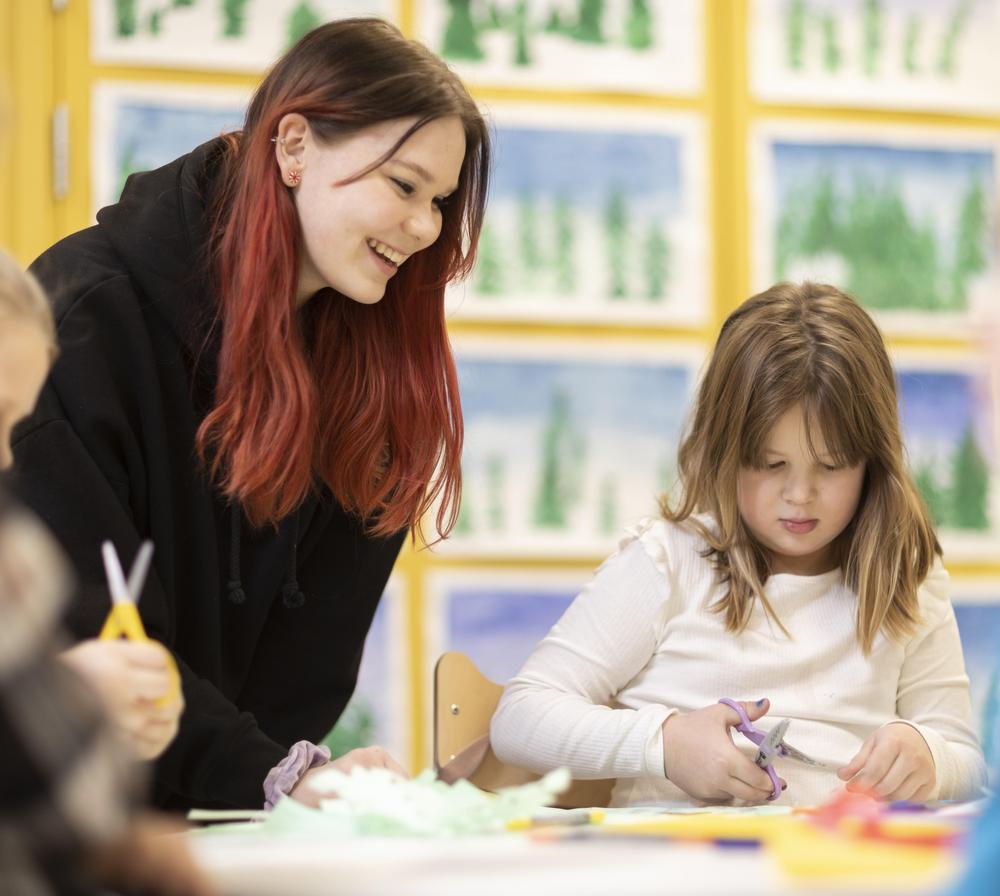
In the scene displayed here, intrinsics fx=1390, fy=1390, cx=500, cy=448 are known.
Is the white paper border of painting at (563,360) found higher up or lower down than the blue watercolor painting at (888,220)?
lower down

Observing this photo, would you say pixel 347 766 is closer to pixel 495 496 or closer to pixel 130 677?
pixel 130 677

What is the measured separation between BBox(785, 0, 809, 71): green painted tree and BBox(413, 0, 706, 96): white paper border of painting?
0.18 m

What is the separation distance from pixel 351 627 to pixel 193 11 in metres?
1.33

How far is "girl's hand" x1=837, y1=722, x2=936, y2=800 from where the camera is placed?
5.08ft

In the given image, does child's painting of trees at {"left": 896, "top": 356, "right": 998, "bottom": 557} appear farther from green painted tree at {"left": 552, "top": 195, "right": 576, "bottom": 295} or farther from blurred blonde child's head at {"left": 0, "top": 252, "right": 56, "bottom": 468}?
blurred blonde child's head at {"left": 0, "top": 252, "right": 56, "bottom": 468}

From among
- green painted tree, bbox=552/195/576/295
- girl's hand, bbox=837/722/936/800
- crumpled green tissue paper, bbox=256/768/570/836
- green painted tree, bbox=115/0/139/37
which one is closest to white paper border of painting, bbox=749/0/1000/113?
green painted tree, bbox=552/195/576/295

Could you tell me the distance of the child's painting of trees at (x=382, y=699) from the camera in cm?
254

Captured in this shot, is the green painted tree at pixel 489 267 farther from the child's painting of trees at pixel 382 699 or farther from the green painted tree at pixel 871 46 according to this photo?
the green painted tree at pixel 871 46

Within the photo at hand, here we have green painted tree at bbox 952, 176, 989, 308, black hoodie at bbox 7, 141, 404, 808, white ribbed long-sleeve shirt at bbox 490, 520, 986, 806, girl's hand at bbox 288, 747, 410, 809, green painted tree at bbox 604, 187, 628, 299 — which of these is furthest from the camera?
green painted tree at bbox 952, 176, 989, 308

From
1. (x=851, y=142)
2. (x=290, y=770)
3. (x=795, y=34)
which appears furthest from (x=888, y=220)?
(x=290, y=770)

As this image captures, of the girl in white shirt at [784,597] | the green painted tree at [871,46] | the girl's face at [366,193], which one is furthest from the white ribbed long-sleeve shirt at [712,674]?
the green painted tree at [871,46]

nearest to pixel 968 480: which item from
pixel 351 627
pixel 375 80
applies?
pixel 351 627

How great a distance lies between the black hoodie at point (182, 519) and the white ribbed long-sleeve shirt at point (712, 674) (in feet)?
0.87

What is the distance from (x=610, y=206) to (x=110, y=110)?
95cm
